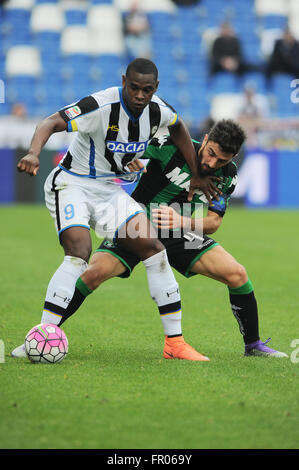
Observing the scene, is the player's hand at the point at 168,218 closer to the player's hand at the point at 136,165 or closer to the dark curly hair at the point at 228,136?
the player's hand at the point at 136,165

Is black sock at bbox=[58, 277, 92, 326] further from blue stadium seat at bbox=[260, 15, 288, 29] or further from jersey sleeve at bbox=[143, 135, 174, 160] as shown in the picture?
blue stadium seat at bbox=[260, 15, 288, 29]

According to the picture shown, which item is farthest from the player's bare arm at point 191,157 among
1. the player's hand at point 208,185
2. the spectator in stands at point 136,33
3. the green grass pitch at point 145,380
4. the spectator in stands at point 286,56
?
Answer: the spectator in stands at point 286,56

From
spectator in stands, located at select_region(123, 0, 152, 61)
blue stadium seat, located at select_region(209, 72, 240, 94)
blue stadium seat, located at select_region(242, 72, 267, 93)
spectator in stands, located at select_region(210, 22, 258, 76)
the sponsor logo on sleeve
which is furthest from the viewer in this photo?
blue stadium seat, located at select_region(242, 72, 267, 93)

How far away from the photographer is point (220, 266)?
17.3 ft

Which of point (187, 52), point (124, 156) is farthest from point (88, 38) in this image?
point (124, 156)

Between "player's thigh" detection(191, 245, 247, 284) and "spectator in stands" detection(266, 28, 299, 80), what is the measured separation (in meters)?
15.9

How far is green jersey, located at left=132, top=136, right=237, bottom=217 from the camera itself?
546 centimetres

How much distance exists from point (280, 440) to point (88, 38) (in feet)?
64.6

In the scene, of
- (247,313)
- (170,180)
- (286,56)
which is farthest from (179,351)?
(286,56)

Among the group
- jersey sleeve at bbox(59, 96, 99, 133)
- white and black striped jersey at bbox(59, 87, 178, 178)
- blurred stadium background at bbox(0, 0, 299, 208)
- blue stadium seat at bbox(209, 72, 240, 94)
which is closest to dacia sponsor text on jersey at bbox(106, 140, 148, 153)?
white and black striped jersey at bbox(59, 87, 178, 178)

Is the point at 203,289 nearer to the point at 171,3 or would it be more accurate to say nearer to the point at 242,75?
the point at 242,75

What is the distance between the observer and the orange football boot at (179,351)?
197 inches

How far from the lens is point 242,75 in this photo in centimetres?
2169

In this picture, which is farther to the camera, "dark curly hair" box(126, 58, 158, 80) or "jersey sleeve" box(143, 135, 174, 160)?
"jersey sleeve" box(143, 135, 174, 160)
